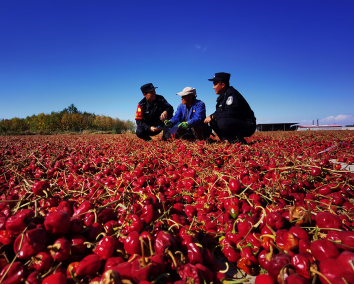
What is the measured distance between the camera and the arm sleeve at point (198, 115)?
5.21 meters

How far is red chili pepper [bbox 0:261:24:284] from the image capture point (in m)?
0.79

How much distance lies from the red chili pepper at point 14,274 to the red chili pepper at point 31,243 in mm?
43

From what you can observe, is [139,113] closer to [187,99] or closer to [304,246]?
[187,99]

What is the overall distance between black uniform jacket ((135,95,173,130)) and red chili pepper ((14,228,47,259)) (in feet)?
17.4

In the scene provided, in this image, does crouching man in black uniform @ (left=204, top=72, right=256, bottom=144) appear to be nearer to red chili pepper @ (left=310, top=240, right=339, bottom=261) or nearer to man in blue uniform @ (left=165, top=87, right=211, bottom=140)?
man in blue uniform @ (left=165, top=87, right=211, bottom=140)

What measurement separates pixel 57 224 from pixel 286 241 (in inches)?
44.9

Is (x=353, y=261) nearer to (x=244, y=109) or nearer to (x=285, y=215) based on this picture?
(x=285, y=215)

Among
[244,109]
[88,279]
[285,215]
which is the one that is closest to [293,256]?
[285,215]

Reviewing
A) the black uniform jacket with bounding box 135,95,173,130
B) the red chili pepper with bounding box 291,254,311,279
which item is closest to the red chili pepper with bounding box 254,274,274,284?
the red chili pepper with bounding box 291,254,311,279

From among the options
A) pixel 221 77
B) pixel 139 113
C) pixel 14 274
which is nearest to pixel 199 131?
pixel 221 77

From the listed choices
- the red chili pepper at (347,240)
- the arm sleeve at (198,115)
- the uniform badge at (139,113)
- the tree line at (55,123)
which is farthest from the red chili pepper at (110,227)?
the tree line at (55,123)

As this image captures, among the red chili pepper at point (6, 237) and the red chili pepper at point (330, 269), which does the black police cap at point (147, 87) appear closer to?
the red chili pepper at point (6, 237)

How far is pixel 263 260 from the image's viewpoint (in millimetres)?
1053

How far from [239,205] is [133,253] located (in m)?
0.92
